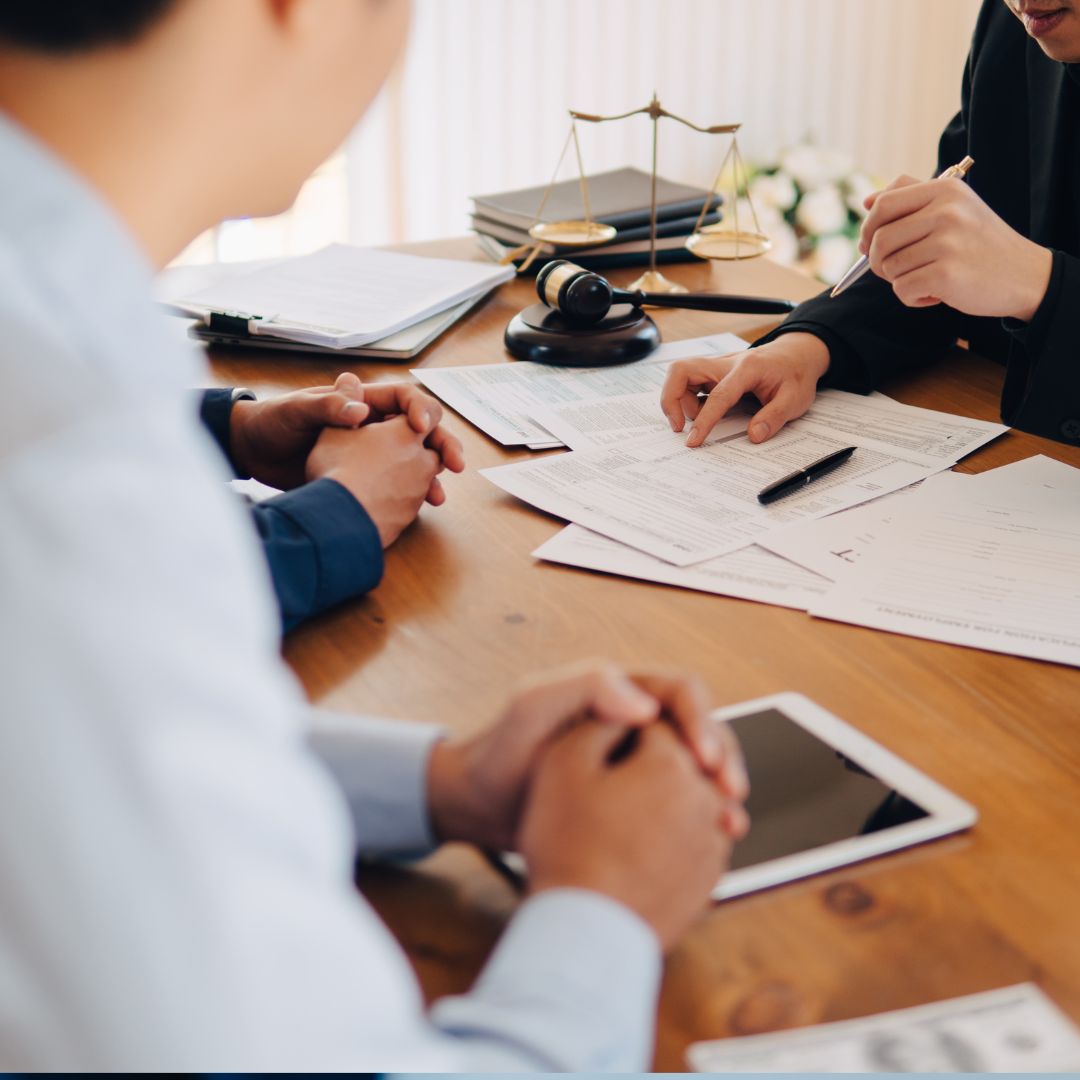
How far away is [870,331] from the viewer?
53.5 inches

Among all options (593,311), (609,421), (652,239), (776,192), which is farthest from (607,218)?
(776,192)

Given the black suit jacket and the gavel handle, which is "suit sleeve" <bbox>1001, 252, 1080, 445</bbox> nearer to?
the black suit jacket

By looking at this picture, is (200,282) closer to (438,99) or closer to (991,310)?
(991,310)

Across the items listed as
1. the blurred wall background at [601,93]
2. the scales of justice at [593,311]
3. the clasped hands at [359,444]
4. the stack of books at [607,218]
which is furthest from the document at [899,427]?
the blurred wall background at [601,93]

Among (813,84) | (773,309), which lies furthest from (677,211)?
(813,84)

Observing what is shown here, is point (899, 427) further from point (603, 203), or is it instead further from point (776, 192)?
point (776, 192)

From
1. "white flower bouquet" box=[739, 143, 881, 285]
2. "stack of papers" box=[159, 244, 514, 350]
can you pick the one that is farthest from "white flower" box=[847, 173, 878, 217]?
"stack of papers" box=[159, 244, 514, 350]

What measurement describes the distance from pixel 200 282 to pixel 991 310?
1.03 meters

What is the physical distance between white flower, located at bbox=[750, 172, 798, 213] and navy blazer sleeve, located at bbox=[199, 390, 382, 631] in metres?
2.90

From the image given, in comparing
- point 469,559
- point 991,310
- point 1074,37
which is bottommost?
point 469,559

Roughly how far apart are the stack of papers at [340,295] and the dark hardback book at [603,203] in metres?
0.16

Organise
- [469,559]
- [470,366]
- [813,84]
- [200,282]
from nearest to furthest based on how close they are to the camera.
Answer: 1. [469,559]
2. [470,366]
3. [200,282]
4. [813,84]

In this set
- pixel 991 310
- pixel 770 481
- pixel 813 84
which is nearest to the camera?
pixel 770 481

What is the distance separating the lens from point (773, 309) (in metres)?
1.61
